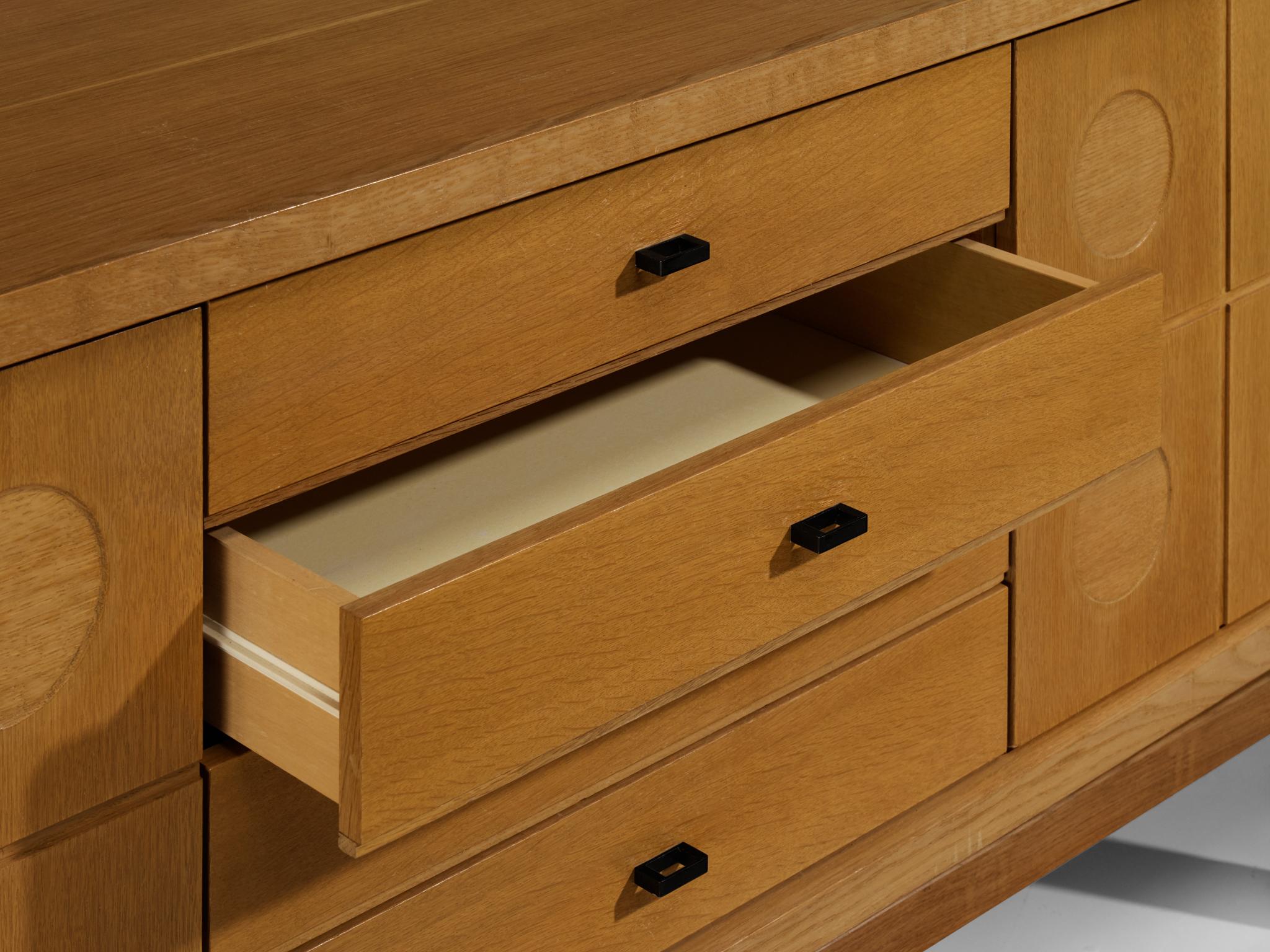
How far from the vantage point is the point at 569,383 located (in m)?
0.96

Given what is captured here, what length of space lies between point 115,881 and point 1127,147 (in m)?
0.80

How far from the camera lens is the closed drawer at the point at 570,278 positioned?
84 centimetres

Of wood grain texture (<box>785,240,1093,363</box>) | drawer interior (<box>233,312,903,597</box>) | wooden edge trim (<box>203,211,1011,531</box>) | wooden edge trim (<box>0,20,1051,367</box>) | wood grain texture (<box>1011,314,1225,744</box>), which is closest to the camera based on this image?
wooden edge trim (<box>0,20,1051,367</box>)

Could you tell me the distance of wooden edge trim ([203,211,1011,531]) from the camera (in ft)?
2.86

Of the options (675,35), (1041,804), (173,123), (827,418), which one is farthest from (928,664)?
(173,123)

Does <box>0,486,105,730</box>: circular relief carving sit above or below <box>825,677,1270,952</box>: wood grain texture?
above

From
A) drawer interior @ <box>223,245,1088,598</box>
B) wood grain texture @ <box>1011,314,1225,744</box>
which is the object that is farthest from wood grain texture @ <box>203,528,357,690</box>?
wood grain texture @ <box>1011,314,1225,744</box>

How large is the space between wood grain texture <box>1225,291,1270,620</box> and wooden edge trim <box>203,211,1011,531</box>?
311 millimetres

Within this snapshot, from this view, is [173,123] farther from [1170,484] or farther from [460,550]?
[1170,484]

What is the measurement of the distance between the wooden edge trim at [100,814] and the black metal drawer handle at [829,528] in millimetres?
315

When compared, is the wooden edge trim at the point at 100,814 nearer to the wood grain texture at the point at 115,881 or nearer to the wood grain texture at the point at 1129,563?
the wood grain texture at the point at 115,881

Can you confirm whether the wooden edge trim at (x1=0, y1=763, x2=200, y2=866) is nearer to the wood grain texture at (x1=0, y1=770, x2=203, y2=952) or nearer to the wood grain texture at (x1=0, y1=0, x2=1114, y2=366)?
the wood grain texture at (x1=0, y1=770, x2=203, y2=952)

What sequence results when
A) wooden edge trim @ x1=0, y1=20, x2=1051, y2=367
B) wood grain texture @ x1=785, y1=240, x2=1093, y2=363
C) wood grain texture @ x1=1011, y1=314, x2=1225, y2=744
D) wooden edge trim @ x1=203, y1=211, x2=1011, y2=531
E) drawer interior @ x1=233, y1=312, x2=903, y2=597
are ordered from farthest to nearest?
wood grain texture @ x1=1011, y1=314, x2=1225, y2=744
wood grain texture @ x1=785, y1=240, x2=1093, y2=363
drawer interior @ x1=233, y1=312, x2=903, y2=597
wooden edge trim @ x1=203, y1=211, x2=1011, y2=531
wooden edge trim @ x1=0, y1=20, x2=1051, y2=367

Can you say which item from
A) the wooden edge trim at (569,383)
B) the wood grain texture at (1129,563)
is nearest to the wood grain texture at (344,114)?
the wooden edge trim at (569,383)
